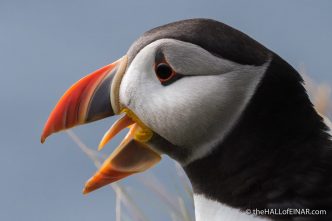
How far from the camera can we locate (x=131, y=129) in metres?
4.13

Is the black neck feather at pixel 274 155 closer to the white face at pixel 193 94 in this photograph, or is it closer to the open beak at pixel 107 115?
the white face at pixel 193 94

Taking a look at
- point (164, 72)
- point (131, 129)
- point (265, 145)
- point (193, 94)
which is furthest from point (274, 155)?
point (131, 129)

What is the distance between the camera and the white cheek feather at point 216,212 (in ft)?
12.0

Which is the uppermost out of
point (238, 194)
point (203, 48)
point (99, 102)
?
point (203, 48)

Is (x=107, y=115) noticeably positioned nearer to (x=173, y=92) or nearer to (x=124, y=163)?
(x=124, y=163)

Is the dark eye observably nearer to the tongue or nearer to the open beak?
the open beak

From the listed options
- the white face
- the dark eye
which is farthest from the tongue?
the dark eye

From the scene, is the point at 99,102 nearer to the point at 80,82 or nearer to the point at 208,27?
the point at 80,82

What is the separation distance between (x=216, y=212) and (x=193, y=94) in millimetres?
479

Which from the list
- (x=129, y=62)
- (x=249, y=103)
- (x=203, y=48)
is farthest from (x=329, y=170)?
(x=129, y=62)

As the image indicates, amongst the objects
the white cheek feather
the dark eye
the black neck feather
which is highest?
the dark eye

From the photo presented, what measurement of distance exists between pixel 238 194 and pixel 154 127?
48cm

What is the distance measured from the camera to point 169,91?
12.7ft

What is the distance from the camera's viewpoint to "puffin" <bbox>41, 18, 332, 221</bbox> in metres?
3.68
